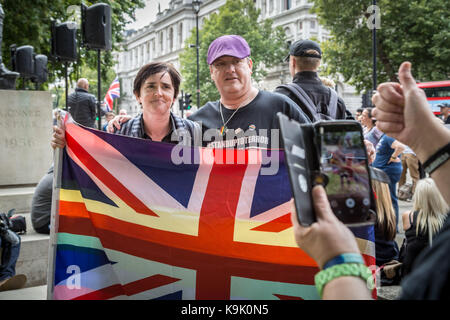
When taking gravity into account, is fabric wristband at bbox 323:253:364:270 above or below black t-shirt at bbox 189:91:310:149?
below

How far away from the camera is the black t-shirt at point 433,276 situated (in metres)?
0.72

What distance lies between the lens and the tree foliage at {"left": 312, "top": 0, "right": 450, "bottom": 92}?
78.7 ft

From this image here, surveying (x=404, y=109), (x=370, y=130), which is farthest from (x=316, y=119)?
(x=370, y=130)

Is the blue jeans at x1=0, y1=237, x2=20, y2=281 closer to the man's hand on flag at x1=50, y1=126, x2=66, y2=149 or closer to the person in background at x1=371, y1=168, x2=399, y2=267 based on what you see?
the man's hand on flag at x1=50, y1=126, x2=66, y2=149

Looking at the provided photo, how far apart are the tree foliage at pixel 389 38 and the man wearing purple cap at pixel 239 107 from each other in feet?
76.1

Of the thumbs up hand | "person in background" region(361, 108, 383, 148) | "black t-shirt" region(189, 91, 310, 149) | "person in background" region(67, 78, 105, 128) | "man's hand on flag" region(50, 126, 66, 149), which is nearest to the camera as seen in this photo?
the thumbs up hand

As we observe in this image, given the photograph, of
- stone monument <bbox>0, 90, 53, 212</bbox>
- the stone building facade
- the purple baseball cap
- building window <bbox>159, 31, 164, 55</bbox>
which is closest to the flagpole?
the purple baseball cap

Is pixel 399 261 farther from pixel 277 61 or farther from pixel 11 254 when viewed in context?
pixel 277 61

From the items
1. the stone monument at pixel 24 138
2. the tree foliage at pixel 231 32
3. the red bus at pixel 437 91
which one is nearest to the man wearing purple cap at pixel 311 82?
the stone monument at pixel 24 138

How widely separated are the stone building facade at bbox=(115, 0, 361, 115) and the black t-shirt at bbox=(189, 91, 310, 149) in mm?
25616

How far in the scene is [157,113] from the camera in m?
3.20

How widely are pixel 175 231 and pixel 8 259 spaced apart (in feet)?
8.09
